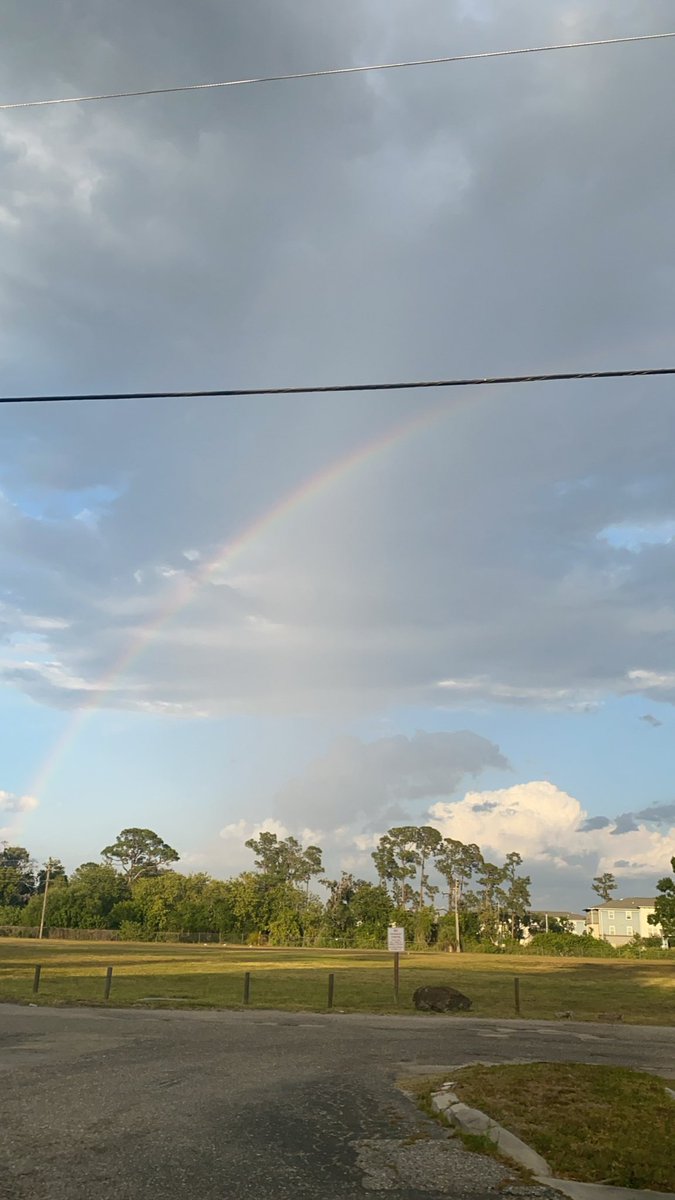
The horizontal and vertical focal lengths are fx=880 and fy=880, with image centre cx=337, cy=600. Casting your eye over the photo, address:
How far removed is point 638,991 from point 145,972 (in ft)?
69.6

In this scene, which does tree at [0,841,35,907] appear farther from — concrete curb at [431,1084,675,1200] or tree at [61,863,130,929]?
concrete curb at [431,1084,675,1200]

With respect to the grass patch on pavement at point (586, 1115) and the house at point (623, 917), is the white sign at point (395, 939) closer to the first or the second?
the grass patch on pavement at point (586, 1115)

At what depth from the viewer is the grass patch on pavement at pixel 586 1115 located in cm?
724

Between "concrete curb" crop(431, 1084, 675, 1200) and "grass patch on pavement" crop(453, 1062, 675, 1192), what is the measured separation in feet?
0.38

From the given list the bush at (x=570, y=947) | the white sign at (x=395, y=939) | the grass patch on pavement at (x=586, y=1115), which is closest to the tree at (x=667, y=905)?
the bush at (x=570, y=947)

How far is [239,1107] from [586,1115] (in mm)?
3778

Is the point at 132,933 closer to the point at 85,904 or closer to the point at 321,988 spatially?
the point at 85,904

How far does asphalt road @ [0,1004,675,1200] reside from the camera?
7.01 metres

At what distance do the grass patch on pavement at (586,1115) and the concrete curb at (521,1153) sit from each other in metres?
0.12

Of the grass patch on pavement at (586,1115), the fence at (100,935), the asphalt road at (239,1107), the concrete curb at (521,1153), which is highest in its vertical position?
the grass patch on pavement at (586,1115)

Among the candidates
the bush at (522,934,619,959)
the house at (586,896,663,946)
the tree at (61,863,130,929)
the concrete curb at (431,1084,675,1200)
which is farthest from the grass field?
the house at (586,896,663,946)

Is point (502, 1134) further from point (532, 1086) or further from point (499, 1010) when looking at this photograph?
point (499, 1010)

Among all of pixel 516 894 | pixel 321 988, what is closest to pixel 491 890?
pixel 516 894

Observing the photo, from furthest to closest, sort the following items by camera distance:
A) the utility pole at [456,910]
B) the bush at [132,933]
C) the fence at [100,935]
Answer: the bush at [132,933] → the fence at [100,935] → the utility pole at [456,910]
